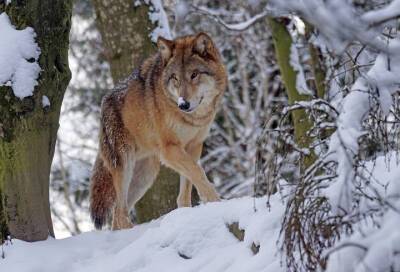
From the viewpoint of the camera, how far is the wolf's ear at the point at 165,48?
28.5ft

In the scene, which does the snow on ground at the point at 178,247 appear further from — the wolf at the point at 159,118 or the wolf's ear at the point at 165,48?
the wolf's ear at the point at 165,48

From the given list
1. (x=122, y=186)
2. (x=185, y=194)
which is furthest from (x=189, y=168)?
(x=122, y=186)

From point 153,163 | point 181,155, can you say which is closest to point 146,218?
point 153,163

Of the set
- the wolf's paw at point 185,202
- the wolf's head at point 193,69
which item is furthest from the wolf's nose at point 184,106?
the wolf's paw at point 185,202

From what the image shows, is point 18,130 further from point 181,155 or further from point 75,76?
point 75,76

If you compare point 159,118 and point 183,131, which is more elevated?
point 159,118

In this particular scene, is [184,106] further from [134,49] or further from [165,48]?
[134,49]

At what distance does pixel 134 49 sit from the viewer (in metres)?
9.80

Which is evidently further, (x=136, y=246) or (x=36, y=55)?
(x=36, y=55)

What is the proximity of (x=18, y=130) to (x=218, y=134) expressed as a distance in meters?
15.9

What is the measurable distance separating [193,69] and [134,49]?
1.31 m

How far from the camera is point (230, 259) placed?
589 centimetres

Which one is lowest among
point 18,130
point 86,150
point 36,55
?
point 86,150

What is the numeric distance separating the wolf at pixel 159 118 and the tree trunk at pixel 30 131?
4.98 feet
